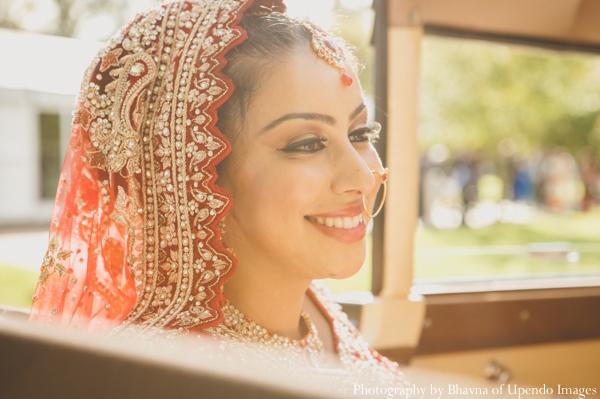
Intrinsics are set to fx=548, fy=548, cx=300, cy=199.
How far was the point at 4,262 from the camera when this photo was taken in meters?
4.88

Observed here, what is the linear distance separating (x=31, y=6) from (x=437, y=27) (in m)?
7.43

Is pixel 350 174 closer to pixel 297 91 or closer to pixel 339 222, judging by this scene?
pixel 339 222

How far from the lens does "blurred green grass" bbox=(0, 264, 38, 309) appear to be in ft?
12.0

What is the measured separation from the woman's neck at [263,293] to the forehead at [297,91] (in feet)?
1.26

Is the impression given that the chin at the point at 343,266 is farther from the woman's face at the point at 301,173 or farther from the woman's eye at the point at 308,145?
the woman's eye at the point at 308,145

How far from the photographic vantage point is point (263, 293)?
1.42 metres

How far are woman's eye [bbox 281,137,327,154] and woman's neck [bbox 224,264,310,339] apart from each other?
1.02ft

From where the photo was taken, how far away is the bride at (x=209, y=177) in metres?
1.26

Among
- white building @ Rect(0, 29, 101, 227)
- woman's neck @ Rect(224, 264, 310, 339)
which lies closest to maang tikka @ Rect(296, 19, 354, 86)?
woman's neck @ Rect(224, 264, 310, 339)

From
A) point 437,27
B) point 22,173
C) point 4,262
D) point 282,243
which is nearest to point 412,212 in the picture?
point 437,27

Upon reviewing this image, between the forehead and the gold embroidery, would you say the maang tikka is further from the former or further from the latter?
the gold embroidery

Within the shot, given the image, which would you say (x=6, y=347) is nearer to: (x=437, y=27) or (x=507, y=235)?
(x=437, y=27)

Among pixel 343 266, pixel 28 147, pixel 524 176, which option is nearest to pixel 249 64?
pixel 343 266

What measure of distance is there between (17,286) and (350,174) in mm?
3568
